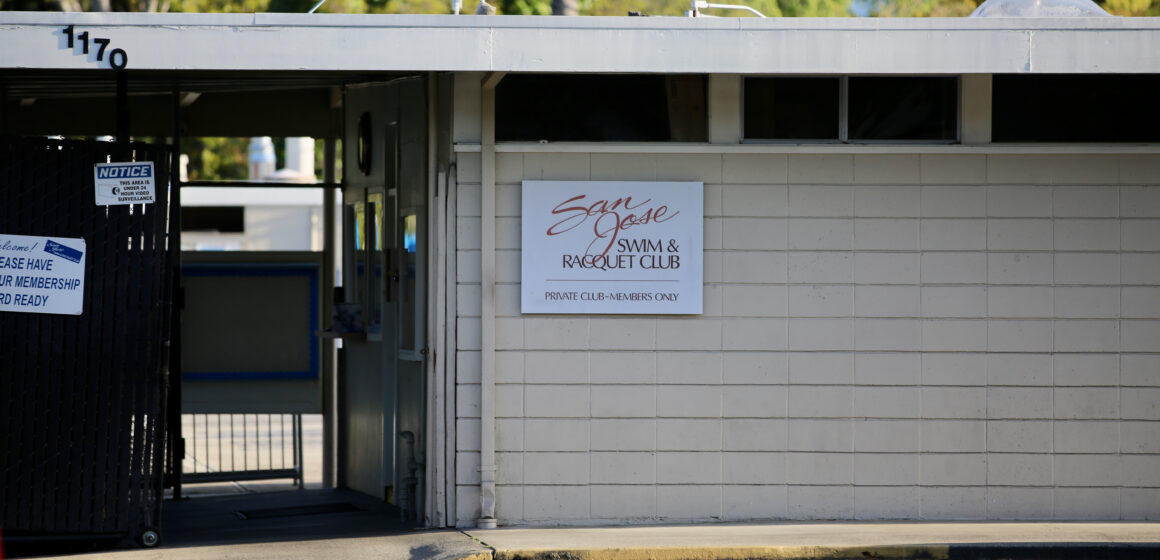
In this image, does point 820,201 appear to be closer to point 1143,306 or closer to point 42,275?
point 1143,306

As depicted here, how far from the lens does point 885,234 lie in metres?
8.73

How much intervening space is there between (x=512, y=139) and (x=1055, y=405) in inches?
156

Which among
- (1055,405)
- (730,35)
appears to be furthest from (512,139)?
(1055,405)

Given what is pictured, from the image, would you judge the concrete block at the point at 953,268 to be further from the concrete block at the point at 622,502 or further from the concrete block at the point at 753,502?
the concrete block at the point at 622,502

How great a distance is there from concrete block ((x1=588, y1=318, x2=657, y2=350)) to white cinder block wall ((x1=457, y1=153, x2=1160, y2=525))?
13 millimetres

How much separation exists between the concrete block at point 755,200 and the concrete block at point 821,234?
0.13 m

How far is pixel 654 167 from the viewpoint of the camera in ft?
28.5

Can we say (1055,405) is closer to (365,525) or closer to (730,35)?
(730,35)

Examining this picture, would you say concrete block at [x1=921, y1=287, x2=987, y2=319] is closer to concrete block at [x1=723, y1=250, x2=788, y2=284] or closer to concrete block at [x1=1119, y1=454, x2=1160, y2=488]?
concrete block at [x1=723, y1=250, x2=788, y2=284]

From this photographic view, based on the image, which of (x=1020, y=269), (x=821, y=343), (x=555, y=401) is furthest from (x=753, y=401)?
(x=1020, y=269)

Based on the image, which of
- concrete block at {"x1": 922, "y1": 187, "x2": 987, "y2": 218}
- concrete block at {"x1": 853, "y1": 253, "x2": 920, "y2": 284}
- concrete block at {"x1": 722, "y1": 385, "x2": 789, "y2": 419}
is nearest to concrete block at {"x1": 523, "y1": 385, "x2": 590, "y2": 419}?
concrete block at {"x1": 722, "y1": 385, "x2": 789, "y2": 419}

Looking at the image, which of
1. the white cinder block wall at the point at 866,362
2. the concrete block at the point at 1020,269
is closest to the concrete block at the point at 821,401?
the white cinder block wall at the point at 866,362

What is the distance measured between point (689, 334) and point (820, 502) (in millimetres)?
1403

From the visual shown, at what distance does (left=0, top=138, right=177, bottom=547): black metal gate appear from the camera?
8008 mm
